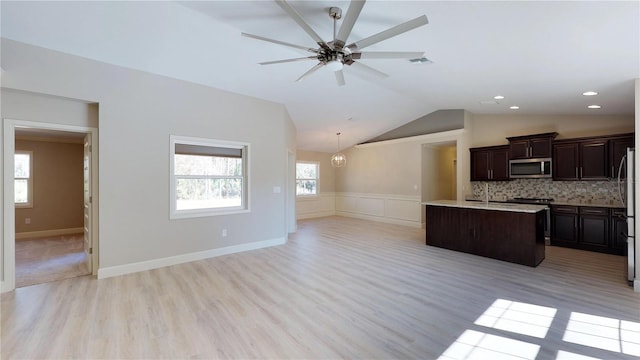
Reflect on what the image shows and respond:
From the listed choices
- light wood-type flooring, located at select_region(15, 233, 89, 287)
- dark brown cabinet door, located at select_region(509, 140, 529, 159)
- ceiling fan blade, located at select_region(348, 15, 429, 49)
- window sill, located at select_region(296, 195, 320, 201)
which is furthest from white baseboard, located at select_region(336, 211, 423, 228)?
light wood-type flooring, located at select_region(15, 233, 89, 287)

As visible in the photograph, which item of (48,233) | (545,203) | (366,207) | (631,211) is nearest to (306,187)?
(366,207)

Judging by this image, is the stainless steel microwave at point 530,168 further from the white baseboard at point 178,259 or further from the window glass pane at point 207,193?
the window glass pane at point 207,193

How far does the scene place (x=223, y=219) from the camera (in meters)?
4.97

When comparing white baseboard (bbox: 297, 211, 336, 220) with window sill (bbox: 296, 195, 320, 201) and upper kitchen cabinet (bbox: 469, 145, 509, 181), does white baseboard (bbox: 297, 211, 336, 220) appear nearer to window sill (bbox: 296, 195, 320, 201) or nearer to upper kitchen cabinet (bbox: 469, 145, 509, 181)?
window sill (bbox: 296, 195, 320, 201)

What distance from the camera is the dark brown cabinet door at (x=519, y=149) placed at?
582 centimetres

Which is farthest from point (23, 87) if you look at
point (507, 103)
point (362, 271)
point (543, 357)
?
point (507, 103)

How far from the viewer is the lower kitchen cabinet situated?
15.5 feet

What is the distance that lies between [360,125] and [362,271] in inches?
182

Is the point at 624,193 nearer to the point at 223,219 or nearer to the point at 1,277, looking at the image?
the point at 223,219

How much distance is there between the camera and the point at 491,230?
4.59 m

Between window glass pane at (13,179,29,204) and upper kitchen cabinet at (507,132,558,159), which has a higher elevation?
upper kitchen cabinet at (507,132,558,159)

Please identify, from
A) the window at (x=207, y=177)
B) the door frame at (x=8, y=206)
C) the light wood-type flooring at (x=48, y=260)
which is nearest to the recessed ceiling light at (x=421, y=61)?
the window at (x=207, y=177)

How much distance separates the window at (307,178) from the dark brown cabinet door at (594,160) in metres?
6.60

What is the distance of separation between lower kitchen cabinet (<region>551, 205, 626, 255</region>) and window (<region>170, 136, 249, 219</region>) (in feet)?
19.1
